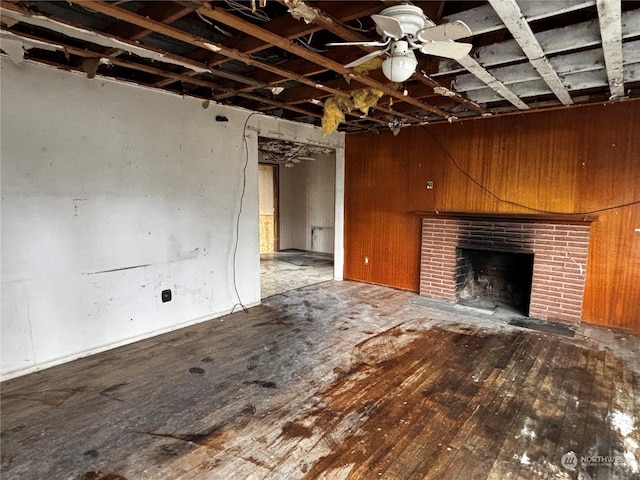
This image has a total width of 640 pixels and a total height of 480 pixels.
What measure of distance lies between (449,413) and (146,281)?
9.91 ft

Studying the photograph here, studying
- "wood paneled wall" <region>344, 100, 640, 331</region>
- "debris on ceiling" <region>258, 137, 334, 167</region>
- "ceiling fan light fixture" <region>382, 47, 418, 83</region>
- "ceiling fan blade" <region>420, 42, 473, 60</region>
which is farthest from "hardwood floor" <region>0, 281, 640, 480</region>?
"debris on ceiling" <region>258, 137, 334, 167</region>

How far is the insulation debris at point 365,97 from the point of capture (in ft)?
11.2

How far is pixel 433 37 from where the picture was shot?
1948 millimetres

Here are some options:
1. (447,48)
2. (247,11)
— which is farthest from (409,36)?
(247,11)

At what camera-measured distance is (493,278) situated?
5.09 meters

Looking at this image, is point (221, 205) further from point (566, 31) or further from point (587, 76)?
point (587, 76)

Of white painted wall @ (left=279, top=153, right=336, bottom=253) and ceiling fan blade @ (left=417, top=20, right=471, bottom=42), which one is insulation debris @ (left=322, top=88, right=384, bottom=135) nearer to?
ceiling fan blade @ (left=417, top=20, right=471, bottom=42)

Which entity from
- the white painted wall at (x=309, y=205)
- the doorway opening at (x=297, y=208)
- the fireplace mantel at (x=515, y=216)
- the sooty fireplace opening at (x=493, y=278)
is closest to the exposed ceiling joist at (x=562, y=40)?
the fireplace mantel at (x=515, y=216)

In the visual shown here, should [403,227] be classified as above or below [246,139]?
below

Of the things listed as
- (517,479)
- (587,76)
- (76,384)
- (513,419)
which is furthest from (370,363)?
(587,76)

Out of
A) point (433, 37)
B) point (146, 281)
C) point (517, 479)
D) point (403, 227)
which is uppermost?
point (433, 37)

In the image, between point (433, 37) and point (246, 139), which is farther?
point (246, 139)

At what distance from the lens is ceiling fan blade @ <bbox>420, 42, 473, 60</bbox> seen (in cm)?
206

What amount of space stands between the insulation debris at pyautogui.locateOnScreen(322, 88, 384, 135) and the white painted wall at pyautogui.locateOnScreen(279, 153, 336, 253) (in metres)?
4.55
